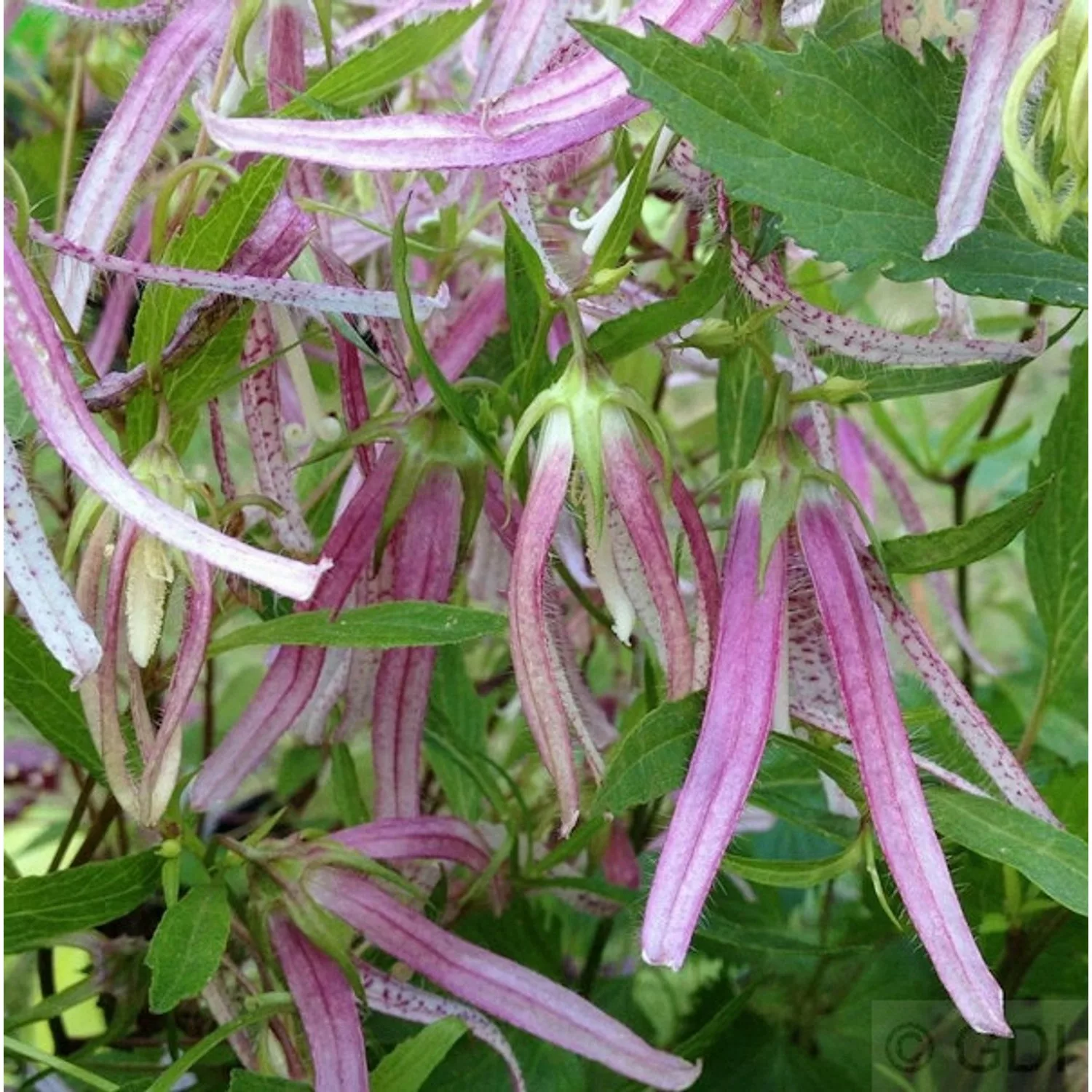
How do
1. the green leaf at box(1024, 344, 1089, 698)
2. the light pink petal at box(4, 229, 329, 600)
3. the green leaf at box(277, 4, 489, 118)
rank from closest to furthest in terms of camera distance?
1. the light pink petal at box(4, 229, 329, 600)
2. the green leaf at box(277, 4, 489, 118)
3. the green leaf at box(1024, 344, 1089, 698)

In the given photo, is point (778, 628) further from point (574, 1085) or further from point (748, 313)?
point (574, 1085)

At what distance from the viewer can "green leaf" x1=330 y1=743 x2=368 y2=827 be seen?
0.48 meters

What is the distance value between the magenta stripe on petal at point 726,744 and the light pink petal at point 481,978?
10 centimetres

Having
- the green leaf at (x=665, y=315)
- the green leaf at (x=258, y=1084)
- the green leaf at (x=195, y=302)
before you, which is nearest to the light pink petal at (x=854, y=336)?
the green leaf at (x=665, y=315)

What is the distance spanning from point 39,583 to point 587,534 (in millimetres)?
117

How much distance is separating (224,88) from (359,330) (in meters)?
0.07

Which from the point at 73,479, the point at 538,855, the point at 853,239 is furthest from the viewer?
Result: the point at 538,855

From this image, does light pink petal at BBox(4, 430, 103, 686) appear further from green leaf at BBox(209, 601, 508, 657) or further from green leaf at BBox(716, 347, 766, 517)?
green leaf at BBox(716, 347, 766, 517)

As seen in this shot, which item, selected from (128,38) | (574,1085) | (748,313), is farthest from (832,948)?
(128,38)

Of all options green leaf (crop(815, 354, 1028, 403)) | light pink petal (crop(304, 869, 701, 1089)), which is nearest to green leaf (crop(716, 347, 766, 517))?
green leaf (crop(815, 354, 1028, 403))

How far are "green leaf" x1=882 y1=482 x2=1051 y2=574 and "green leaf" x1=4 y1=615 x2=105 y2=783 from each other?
0.22m

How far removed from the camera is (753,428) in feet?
1.70

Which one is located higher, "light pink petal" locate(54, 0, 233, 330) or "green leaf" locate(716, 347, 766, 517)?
"light pink petal" locate(54, 0, 233, 330)

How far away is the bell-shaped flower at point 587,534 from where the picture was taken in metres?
0.34
